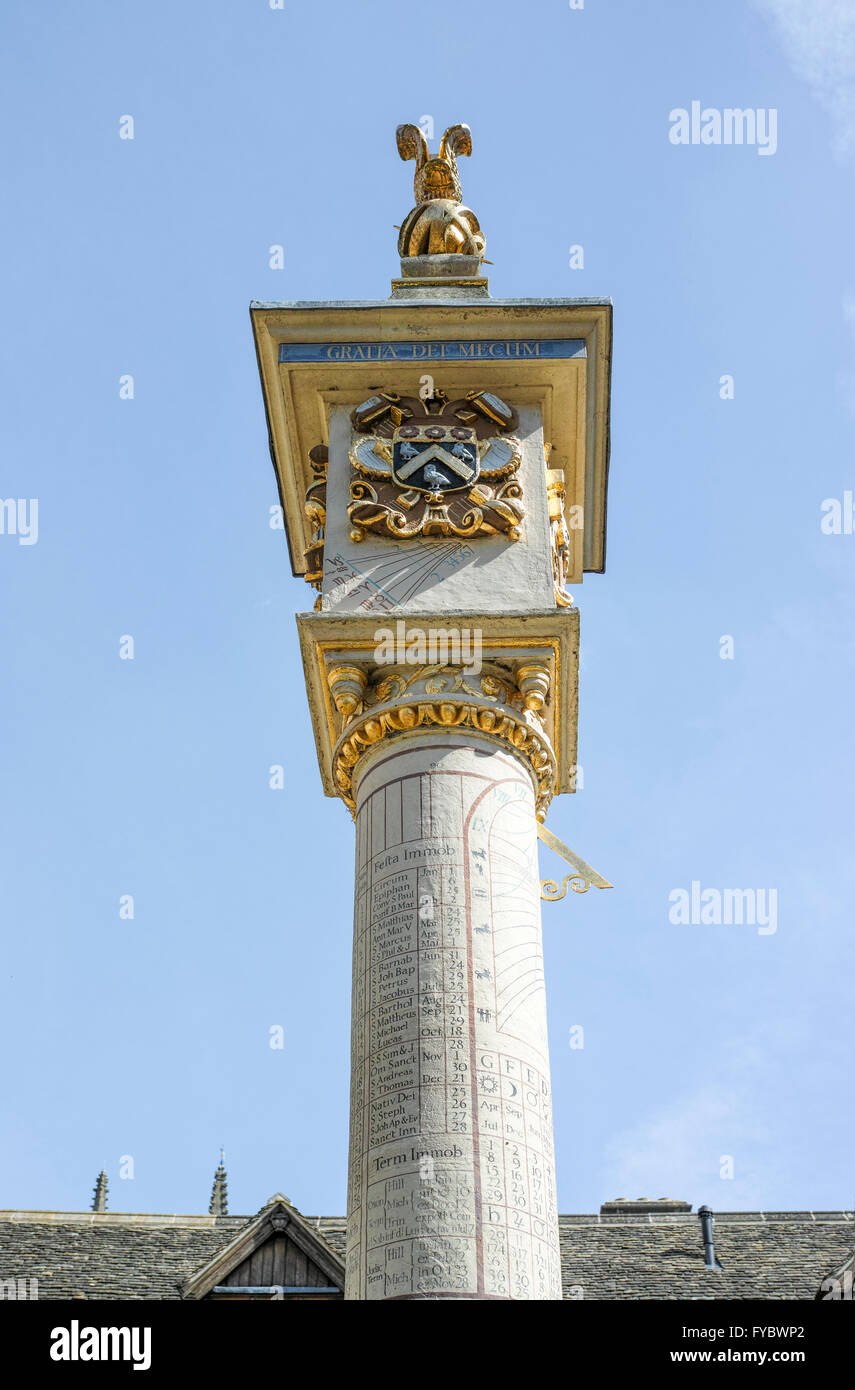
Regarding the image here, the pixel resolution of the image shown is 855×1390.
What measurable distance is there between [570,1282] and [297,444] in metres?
8.07

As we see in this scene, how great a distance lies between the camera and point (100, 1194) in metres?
31.5

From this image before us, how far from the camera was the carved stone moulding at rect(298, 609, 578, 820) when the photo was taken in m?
11.9

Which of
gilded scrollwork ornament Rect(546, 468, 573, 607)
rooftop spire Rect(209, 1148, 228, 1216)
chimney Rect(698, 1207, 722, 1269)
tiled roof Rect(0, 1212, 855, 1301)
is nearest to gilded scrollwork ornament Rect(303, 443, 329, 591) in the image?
gilded scrollwork ornament Rect(546, 468, 573, 607)

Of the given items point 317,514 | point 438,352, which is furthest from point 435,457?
point 438,352

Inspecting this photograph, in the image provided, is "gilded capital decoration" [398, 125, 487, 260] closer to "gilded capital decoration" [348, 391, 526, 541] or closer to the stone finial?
"gilded capital decoration" [348, 391, 526, 541]

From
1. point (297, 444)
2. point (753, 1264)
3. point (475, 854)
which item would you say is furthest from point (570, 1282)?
point (297, 444)

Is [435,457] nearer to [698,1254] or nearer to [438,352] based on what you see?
[438,352]

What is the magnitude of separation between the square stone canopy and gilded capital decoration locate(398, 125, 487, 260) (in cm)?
149

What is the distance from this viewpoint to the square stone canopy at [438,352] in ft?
46.4

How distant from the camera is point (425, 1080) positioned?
10.0 metres

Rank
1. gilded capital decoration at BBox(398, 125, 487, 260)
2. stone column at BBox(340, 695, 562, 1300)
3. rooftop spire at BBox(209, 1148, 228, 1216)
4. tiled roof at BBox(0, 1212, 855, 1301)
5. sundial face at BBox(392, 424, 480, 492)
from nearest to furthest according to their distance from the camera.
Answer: stone column at BBox(340, 695, 562, 1300), sundial face at BBox(392, 424, 480, 492), gilded capital decoration at BBox(398, 125, 487, 260), tiled roof at BBox(0, 1212, 855, 1301), rooftop spire at BBox(209, 1148, 228, 1216)

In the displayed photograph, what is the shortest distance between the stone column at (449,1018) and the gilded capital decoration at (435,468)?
1733mm
